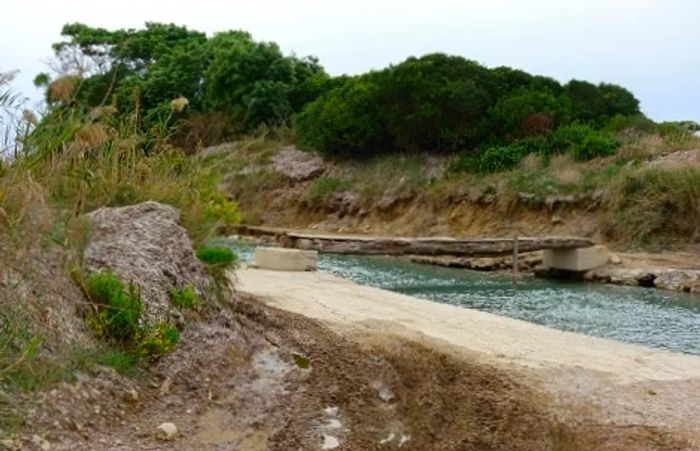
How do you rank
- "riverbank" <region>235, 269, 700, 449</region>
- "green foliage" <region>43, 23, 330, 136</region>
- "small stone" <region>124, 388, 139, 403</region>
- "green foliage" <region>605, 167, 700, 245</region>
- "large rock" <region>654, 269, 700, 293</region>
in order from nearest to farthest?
"small stone" <region>124, 388, 139, 403</region>
"riverbank" <region>235, 269, 700, 449</region>
"large rock" <region>654, 269, 700, 293</region>
"green foliage" <region>605, 167, 700, 245</region>
"green foliage" <region>43, 23, 330, 136</region>

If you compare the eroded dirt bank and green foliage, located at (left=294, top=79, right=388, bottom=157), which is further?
green foliage, located at (left=294, top=79, right=388, bottom=157)

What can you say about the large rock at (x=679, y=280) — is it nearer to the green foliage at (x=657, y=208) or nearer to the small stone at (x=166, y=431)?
the green foliage at (x=657, y=208)

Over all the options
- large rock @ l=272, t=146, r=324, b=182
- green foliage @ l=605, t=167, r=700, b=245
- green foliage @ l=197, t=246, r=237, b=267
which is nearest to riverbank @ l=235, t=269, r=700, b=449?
green foliage @ l=197, t=246, r=237, b=267

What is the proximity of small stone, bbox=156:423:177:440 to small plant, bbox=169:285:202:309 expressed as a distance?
5.87ft

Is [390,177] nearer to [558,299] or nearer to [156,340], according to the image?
[558,299]

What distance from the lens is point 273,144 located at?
126ft

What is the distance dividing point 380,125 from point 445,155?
8.62 feet

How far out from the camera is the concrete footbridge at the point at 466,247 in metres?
19.0

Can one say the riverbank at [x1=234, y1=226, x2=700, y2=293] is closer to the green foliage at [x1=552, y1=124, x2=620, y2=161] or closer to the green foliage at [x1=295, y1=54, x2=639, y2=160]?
the green foliage at [x1=552, y1=124, x2=620, y2=161]

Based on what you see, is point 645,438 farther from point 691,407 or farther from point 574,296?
point 574,296

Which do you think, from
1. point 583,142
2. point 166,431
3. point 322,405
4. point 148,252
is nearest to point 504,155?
point 583,142

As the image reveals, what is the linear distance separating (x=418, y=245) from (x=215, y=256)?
11.3 m

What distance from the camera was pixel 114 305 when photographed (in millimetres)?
6605

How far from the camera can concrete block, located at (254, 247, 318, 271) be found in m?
14.8
